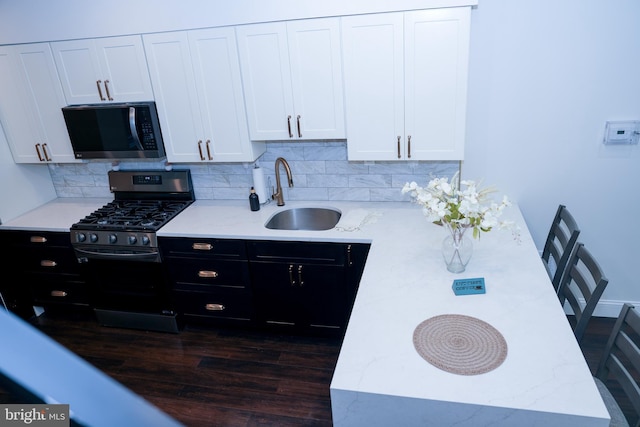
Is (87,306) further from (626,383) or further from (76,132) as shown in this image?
(626,383)

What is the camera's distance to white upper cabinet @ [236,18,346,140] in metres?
2.56

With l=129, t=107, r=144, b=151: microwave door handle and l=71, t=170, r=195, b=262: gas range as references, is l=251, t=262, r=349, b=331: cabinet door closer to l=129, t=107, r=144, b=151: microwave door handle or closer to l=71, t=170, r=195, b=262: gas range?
l=71, t=170, r=195, b=262: gas range

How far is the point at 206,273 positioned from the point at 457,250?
174 centimetres

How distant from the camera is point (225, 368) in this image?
282cm

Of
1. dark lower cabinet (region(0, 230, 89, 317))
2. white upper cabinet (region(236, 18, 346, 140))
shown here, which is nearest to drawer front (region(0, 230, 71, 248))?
dark lower cabinet (region(0, 230, 89, 317))

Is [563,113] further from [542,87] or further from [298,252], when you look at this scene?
[298,252]

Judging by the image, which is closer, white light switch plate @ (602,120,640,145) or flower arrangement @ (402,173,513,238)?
flower arrangement @ (402,173,513,238)

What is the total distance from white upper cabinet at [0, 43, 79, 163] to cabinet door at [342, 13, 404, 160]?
2.09 m

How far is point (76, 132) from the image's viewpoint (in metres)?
3.05

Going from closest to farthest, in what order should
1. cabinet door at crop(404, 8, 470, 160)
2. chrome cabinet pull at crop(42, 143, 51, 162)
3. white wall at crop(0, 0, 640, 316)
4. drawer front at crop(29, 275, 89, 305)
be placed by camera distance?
cabinet door at crop(404, 8, 470, 160) < white wall at crop(0, 0, 640, 316) < chrome cabinet pull at crop(42, 143, 51, 162) < drawer front at crop(29, 275, 89, 305)

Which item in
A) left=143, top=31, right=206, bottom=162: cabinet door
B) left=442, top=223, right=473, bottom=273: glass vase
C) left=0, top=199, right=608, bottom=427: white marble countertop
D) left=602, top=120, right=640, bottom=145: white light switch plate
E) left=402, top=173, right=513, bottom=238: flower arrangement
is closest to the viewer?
left=0, top=199, right=608, bottom=427: white marble countertop

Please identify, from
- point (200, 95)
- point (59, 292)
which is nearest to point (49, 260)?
point (59, 292)

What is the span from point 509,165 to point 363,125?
3.50 ft

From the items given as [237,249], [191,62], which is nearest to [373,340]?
[237,249]
